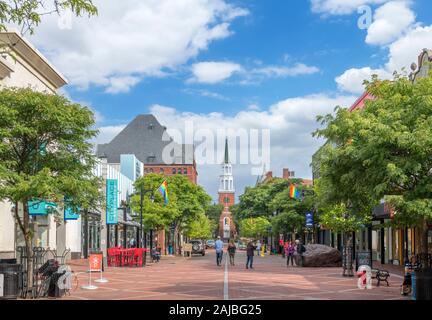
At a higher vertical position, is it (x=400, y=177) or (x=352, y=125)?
(x=352, y=125)

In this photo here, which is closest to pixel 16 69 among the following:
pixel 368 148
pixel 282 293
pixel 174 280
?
pixel 174 280

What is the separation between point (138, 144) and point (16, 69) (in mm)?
103993

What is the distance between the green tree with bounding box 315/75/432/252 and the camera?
49.0ft

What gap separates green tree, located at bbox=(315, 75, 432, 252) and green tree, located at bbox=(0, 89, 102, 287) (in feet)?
22.9

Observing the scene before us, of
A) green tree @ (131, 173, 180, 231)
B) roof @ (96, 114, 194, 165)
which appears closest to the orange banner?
green tree @ (131, 173, 180, 231)

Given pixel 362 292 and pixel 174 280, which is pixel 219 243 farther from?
pixel 362 292

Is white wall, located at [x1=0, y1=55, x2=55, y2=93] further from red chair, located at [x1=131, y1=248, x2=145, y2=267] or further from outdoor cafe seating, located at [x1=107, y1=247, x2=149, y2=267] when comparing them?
red chair, located at [x1=131, y1=248, x2=145, y2=267]

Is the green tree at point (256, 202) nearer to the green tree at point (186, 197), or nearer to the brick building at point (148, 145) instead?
the green tree at point (186, 197)

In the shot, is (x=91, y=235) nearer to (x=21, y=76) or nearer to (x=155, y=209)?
(x=155, y=209)

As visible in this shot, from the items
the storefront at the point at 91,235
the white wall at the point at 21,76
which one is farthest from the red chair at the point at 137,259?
the storefront at the point at 91,235

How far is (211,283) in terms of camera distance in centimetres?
2312

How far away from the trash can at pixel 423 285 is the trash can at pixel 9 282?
35.1ft

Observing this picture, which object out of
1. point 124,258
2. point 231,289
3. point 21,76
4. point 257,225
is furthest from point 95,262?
point 257,225

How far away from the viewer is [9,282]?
658 inches
